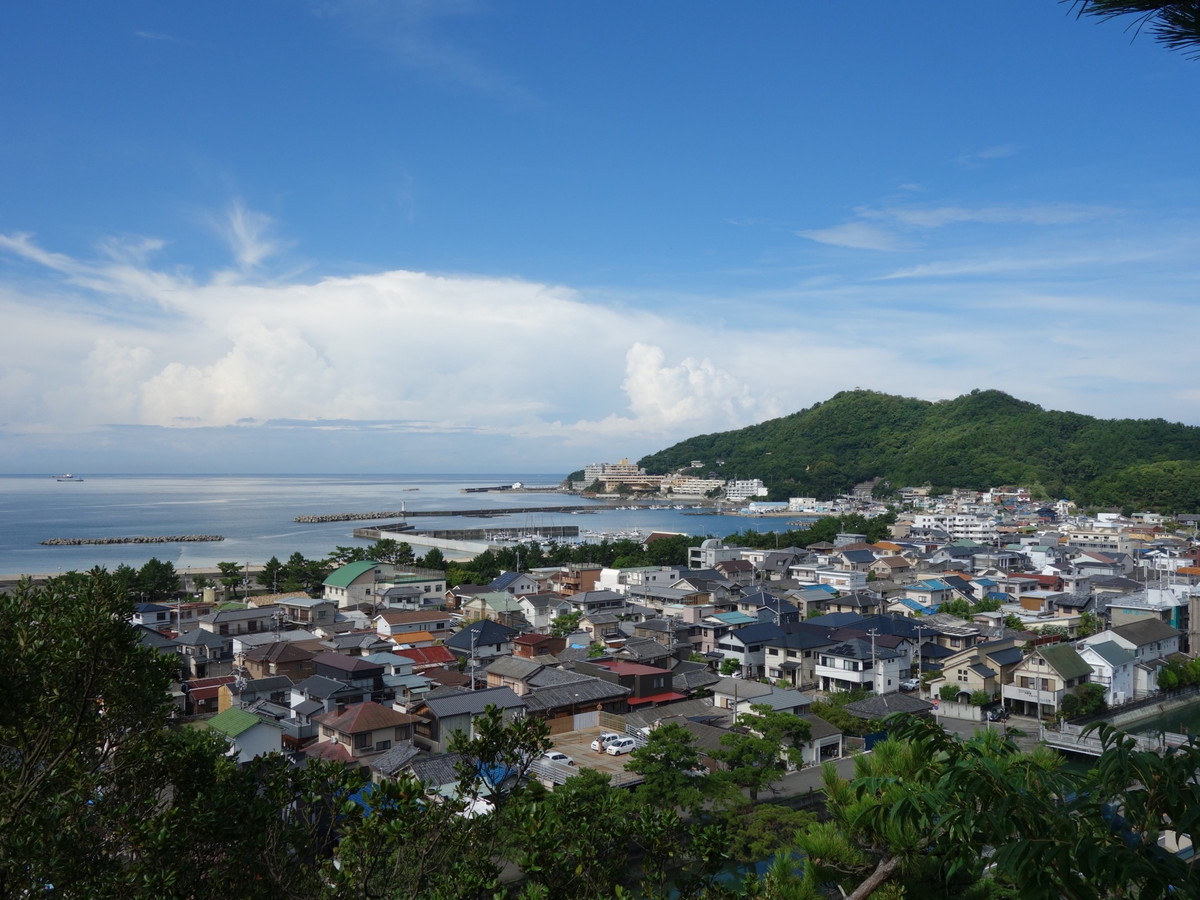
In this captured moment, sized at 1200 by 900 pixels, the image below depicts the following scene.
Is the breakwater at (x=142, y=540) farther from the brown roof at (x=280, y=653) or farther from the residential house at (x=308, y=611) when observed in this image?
the brown roof at (x=280, y=653)

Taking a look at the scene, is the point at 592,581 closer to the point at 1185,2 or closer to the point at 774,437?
the point at 1185,2

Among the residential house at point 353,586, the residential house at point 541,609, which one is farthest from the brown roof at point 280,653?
the residential house at point 353,586

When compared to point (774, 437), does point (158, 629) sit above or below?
below

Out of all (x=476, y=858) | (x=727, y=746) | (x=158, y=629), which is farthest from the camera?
(x=158, y=629)

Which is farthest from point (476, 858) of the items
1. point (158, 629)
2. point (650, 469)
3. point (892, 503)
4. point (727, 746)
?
point (650, 469)

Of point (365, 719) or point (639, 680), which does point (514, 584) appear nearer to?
point (639, 680)

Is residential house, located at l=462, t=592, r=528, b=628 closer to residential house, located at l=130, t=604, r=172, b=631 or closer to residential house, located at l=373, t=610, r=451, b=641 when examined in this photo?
residential house, located at l=373, t=610, r=451, b=641
